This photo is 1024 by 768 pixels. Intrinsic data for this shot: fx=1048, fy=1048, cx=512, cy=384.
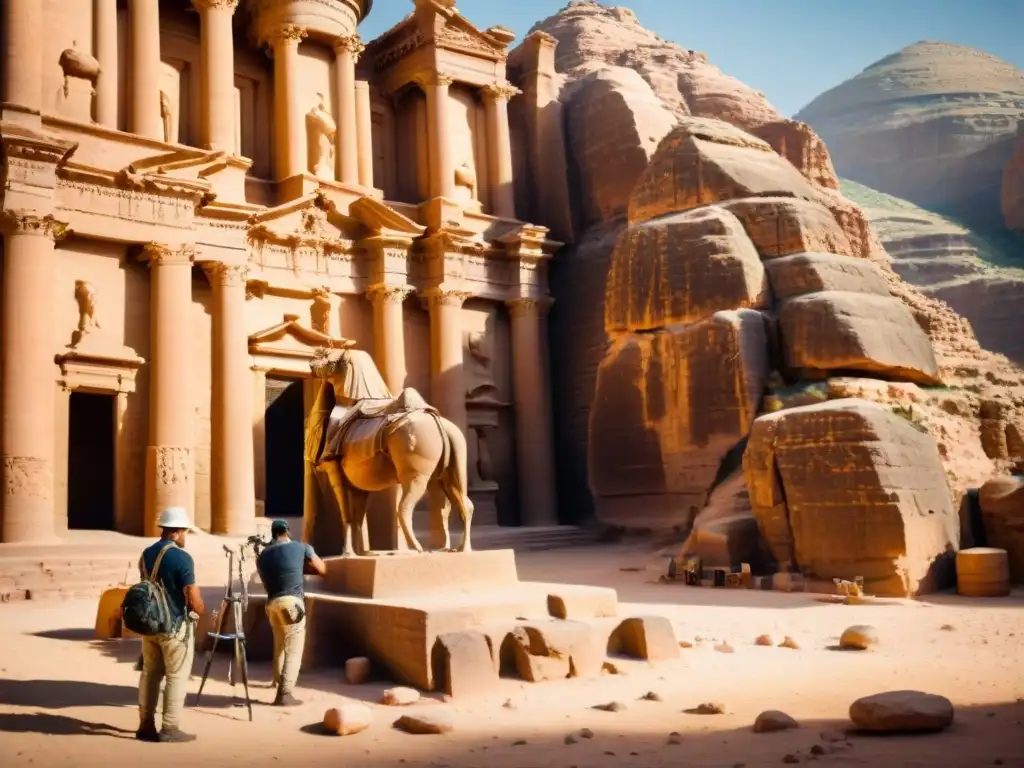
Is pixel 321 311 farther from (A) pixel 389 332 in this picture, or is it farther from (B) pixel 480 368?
(B) pixel 480 368

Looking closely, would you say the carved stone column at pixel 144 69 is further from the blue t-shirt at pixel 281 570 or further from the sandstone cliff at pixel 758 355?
the blue t-shirt at pixel 281 570

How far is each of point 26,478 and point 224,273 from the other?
20.5 ft

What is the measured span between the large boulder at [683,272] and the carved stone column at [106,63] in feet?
36.4

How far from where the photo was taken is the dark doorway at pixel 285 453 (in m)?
25.9

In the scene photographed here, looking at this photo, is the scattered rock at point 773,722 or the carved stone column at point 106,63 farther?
the carved stone column at point 106,63

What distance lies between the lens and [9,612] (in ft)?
48.2

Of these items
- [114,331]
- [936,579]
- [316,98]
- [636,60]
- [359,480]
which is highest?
[636,60]

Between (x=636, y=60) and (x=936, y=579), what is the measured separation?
24.7m

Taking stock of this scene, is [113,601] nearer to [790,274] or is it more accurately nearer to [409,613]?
[409,613]

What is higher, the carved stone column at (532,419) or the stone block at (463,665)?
the carved stone column at (532,419)

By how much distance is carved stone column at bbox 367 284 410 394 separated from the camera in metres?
26.1

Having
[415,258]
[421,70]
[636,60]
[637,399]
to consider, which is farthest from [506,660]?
[636,60]

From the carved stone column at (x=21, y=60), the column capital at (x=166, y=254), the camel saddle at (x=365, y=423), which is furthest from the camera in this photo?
the column capital at (x=166, y=254)

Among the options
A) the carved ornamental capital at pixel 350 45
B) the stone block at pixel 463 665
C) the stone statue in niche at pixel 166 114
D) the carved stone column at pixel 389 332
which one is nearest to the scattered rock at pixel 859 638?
the stone block at pixel 463 665
